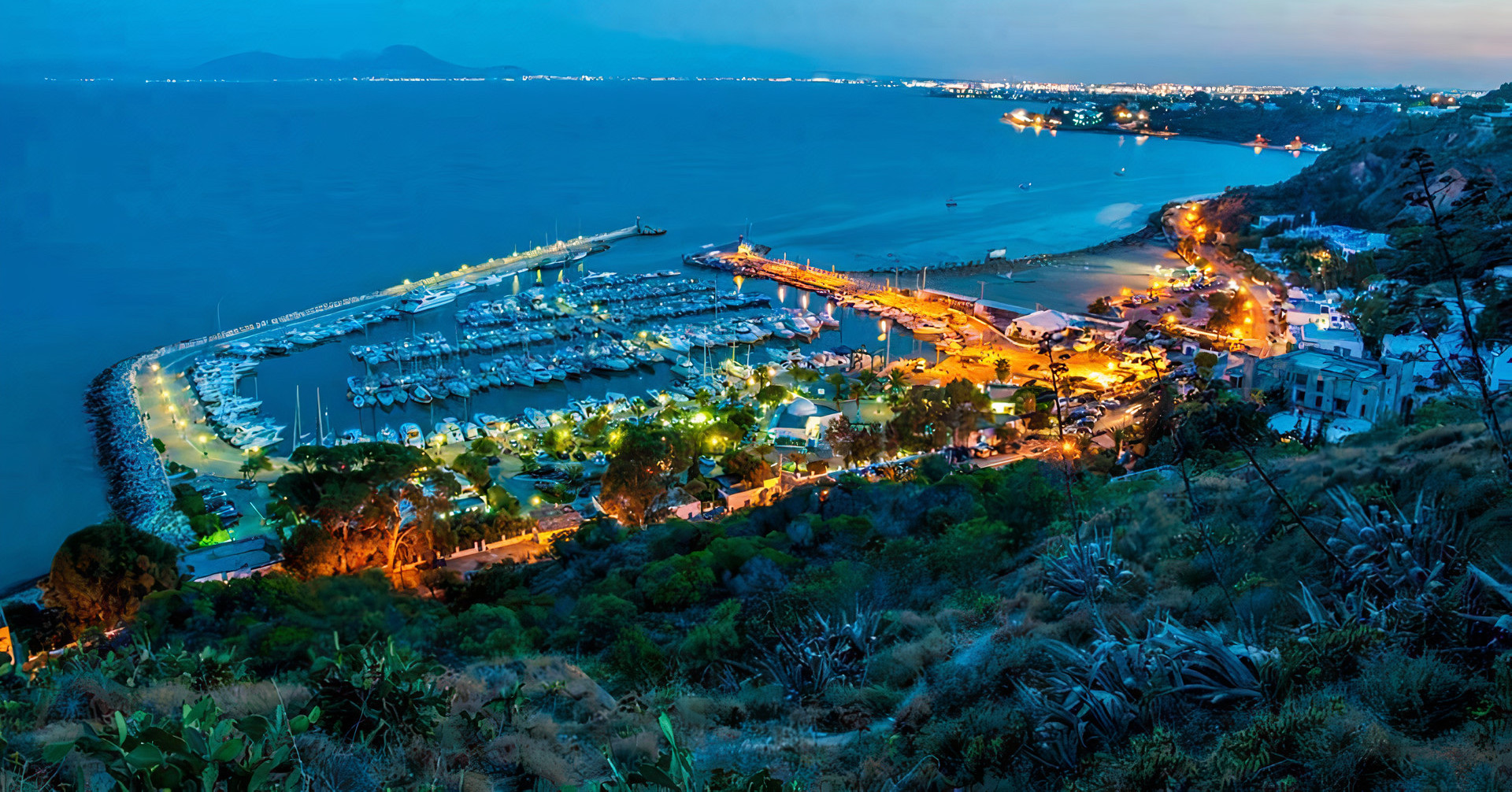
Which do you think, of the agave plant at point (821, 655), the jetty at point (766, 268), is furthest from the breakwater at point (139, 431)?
the jetty at point (766, 268)

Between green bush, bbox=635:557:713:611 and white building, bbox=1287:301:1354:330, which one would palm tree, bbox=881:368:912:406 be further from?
green bush, bbox=635:557:713:611

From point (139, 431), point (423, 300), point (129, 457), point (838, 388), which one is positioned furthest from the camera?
point (423, 300)

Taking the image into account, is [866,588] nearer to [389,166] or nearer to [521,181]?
[521,181]

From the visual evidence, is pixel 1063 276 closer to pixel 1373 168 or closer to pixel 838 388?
pixel 838 388

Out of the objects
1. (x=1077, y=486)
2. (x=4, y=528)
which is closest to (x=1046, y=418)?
(x=1077, y=486)

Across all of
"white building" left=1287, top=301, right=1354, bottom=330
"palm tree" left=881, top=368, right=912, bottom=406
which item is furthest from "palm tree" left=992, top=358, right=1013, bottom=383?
"white building" left=1287, top=301, right=1354, bottom=330

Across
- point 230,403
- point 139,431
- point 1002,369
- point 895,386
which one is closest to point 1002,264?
point 1002,369

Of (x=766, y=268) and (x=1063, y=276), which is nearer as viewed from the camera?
(x=1063, y=276)
